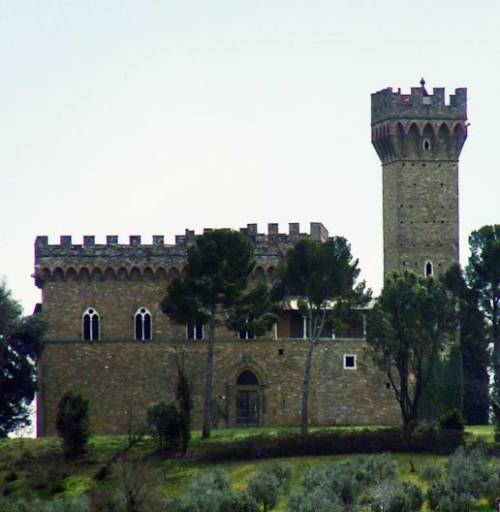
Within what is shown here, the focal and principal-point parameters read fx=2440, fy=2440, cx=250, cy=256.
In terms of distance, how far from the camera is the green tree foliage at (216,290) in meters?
118

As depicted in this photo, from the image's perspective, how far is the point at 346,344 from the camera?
412 feet

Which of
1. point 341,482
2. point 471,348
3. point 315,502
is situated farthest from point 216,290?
point 315,502

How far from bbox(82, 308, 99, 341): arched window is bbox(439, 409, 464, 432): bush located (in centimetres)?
2009

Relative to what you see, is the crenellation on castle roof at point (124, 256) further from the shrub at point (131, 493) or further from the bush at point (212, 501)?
the bush at point (212, 501)

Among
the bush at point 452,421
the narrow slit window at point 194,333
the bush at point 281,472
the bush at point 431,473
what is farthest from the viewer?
the narrow slit window at point 194,333

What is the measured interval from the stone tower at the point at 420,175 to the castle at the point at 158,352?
18.5ft

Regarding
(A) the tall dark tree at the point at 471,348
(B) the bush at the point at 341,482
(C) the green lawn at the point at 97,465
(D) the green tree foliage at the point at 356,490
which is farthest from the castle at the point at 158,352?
(D) the green tree foliage at the point at 356,490

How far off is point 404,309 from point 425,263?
1160 cm

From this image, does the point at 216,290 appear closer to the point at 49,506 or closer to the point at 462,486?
the point at 49,506

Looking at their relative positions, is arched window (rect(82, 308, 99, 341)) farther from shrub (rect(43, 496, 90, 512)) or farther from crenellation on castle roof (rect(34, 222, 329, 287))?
shrub (rect(43, 496, 90, 512))

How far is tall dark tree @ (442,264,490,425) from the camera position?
121000 mm

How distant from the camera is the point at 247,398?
125 m

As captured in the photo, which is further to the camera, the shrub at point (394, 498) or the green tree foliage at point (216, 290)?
the green tree foliage at point (216, 290)

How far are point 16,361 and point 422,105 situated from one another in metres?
26.5
